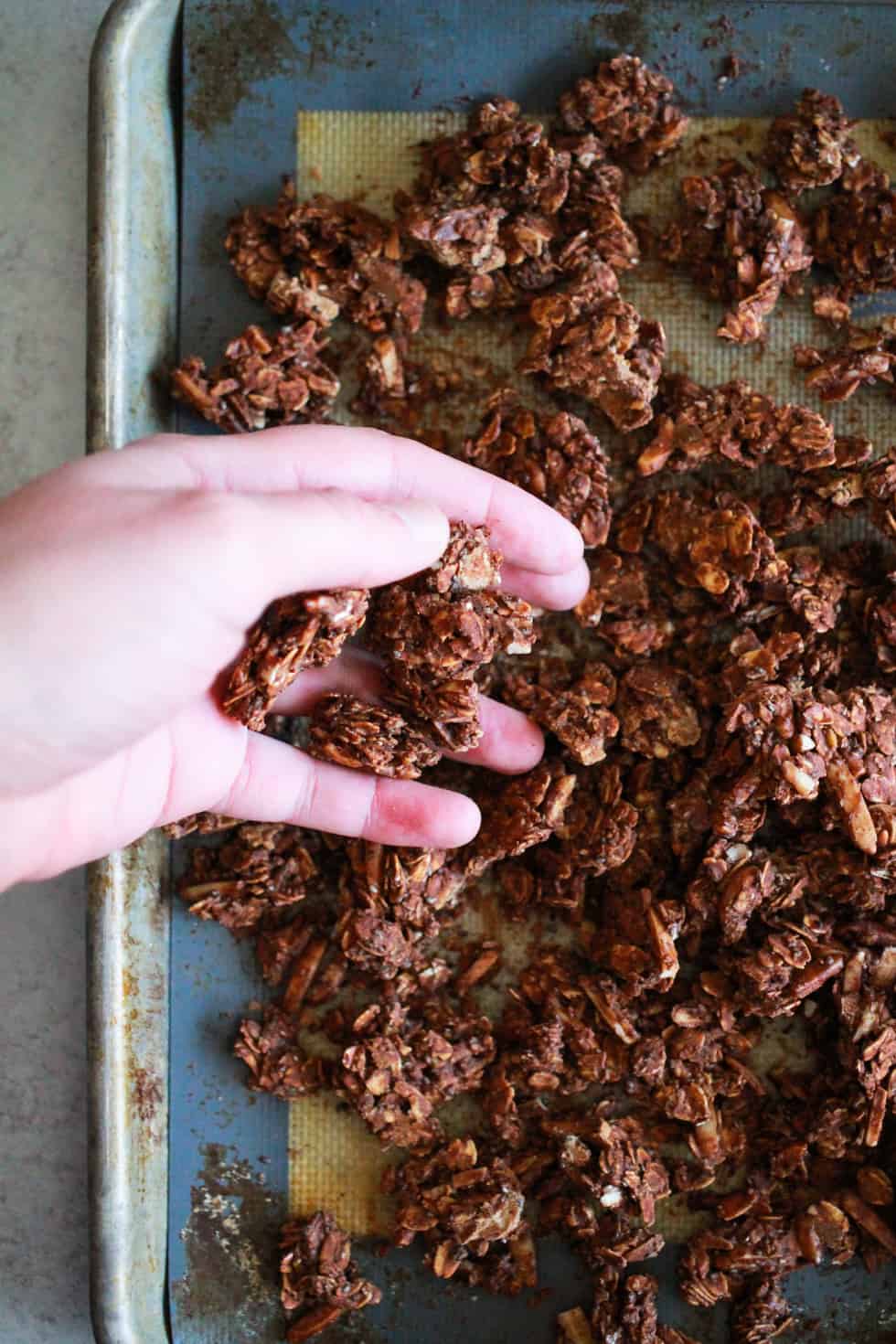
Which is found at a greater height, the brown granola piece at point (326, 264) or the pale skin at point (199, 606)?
the brown granola piece at point (326, 264)

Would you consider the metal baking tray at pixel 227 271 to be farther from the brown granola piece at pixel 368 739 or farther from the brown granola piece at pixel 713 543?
the brown granola piece at pixel 713 543

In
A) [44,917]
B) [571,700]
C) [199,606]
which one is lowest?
[44,917]

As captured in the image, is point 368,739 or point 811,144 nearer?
point 368,739

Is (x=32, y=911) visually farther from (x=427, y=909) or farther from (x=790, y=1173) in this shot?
(x=790, y=1173)

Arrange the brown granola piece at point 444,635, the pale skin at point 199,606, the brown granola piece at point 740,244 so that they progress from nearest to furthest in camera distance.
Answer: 1. the pale skin at point 199,606
2. the brown granola piece at point 444,635
3. the brown granola piece at point 740,244

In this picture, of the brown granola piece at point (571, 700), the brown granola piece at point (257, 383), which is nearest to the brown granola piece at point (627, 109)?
the brown granola piece at point (257, 383)

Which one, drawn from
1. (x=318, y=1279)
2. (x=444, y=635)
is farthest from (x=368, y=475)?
(x=318, y=1279)

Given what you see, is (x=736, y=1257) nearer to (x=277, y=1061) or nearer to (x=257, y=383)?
(x=277, y=1061)
